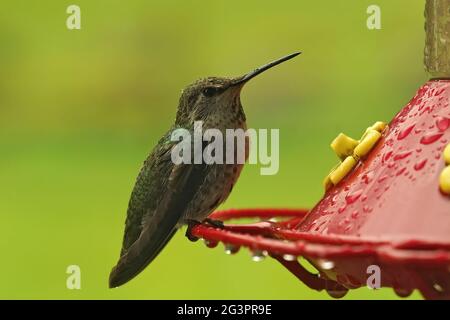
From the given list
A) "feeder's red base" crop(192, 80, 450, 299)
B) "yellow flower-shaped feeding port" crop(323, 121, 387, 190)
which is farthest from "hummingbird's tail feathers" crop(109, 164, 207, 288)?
"yellow flower-shaped feeding port" crop(323, 121, 387, 190)

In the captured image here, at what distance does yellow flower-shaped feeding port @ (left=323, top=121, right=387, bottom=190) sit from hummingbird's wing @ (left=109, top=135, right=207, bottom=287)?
0.58 meters

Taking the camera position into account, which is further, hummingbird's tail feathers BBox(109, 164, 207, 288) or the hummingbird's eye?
the hummingbird's eye

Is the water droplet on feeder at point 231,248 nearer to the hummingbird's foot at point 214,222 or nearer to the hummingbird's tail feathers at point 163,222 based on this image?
the hummingbird's foot at point 214,222

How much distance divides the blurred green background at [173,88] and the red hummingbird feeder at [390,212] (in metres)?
8.43

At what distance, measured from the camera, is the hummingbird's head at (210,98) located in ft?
10.6

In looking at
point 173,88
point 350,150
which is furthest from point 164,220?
point 173,88

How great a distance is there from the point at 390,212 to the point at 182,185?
1.10 m

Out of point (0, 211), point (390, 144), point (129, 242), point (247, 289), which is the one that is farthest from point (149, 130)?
point (390, 144)

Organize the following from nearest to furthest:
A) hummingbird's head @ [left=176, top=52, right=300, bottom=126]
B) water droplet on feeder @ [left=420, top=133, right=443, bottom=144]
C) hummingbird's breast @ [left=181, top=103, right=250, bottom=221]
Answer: water droplet on feeder @ [left=420, top=133, right=443, bottom=144] → hummingbird's breast @ [left=181, top=103, right=250, bottom=221] → hummingbird's head @ [left=176, top=52, right=300, bottom=126]

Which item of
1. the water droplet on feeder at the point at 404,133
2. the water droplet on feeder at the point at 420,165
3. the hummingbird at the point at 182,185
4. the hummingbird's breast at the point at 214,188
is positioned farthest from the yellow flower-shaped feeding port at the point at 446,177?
the hummingbird's breast at the point at 214,188

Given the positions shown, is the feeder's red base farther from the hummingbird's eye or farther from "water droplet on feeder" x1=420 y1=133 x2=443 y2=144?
the hummingbird's eye

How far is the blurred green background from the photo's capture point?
38.1ft

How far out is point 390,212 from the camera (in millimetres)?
2088

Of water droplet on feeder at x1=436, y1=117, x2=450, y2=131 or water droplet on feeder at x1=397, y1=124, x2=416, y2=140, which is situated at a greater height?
water droplet on feeder at x1=436, y1=117, x2=450, y2=131
